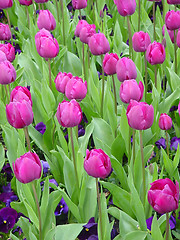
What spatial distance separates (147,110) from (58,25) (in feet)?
6.97

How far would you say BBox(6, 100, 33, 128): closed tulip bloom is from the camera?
5.03 feet

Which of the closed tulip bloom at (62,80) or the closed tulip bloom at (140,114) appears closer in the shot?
the closed tulip bloom at (140,114)

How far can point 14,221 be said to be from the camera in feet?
5.85

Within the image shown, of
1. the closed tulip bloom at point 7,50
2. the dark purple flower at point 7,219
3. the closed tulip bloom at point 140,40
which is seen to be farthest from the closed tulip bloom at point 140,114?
the closed tulip bloom at point 7,50

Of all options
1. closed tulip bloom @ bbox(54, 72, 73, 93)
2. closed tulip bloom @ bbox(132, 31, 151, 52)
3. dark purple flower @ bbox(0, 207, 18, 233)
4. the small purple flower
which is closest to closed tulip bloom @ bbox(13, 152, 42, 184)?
dark purple flower @ bbox(0, 207, 18, 233)

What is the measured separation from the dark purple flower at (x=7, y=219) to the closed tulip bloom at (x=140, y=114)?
679 millimetres

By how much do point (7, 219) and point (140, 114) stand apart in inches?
29.9

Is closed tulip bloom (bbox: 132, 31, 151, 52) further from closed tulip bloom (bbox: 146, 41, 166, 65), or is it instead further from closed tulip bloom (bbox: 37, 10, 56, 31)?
closed tulip bloom (bbox: 37, 10, 56, 31)

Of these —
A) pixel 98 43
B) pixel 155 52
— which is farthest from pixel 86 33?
pixel 155 52

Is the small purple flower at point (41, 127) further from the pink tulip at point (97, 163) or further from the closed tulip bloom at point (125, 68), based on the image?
the pink tulip at point (97, 163)

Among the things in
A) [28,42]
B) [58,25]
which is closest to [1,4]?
[28,42]

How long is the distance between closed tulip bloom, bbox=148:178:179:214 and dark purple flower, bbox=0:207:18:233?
732 mm

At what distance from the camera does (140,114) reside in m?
1.44

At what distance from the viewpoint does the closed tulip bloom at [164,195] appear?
124 cm
